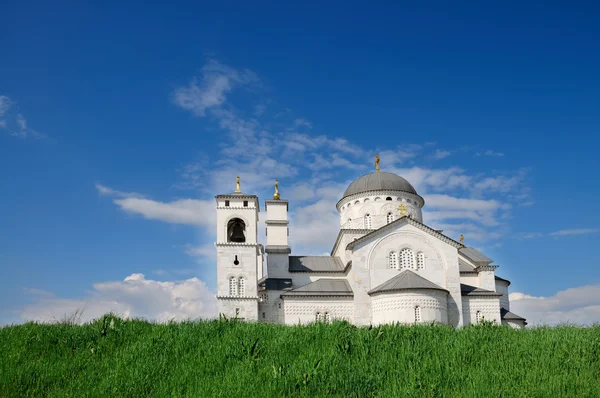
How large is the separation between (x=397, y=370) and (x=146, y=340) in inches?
220

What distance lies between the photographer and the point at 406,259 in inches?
1331

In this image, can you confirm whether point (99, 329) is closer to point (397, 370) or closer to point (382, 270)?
point (397, 370)

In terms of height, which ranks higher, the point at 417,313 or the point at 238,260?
the point at 238,260

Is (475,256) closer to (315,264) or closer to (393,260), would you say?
(393,260)

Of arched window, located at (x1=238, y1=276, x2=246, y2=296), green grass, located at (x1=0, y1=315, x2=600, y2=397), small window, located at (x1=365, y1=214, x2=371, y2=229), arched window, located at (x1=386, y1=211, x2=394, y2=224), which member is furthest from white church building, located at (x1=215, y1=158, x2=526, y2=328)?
green grass, located at (x1=0, y1=315, x2=600, y2=397)

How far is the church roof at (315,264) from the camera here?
119 ft

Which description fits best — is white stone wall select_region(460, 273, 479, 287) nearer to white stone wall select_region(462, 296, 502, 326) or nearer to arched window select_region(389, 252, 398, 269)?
white stone wall select_region(462, 296, 502, 326)

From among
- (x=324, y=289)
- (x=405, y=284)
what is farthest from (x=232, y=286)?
(x=405, y=284)

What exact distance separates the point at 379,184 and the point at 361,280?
28.9 feet

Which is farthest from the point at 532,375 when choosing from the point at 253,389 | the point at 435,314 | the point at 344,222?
the point at 344,222

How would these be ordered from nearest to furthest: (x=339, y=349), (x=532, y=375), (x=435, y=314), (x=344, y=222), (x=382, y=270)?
(x=532, y=375), (x=339, y=349), (x=435, y=314), (x=382, y=270), (x=344, y=222)

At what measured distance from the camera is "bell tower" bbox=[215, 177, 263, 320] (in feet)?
106

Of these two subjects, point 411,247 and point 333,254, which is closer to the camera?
point 411,247

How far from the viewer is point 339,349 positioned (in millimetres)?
12109
